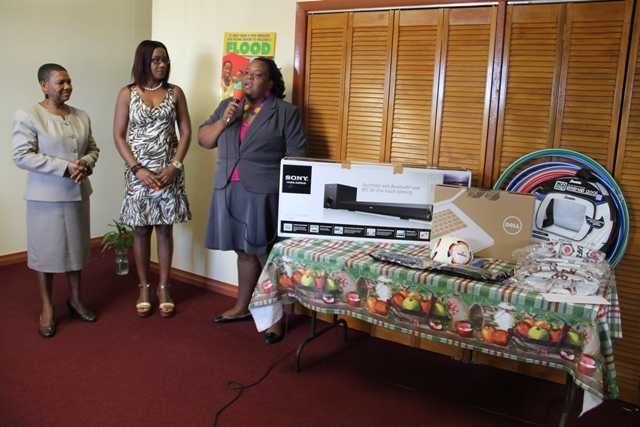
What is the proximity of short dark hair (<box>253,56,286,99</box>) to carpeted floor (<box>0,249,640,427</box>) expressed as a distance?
1405 millimetres

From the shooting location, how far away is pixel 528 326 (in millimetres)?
1791

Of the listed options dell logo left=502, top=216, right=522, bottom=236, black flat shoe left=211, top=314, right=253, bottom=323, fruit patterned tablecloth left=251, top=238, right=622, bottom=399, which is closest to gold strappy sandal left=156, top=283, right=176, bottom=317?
black flat shoe left=211, top=314, right=253, bottom=323

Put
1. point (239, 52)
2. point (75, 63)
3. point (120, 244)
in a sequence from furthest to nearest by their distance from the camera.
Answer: point (75, 63), point (120, 244), point (239, 52)

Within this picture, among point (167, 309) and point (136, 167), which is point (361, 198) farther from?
point (167, 309)

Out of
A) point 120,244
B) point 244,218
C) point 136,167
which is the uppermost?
point 136,167

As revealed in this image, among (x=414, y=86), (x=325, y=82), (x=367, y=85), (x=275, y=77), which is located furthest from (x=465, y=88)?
(x=275, y=77)

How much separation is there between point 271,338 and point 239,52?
1842 millimetres

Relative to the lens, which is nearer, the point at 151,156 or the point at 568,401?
the point at 568,401

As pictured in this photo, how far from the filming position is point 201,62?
3582 mm

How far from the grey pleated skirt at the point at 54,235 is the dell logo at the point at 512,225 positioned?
91.3 inches

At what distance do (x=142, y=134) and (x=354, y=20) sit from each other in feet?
4.66

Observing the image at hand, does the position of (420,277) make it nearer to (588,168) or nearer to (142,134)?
(588,168)

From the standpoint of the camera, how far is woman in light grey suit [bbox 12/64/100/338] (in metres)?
2.74

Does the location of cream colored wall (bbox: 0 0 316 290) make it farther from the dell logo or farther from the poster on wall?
the dell logo
